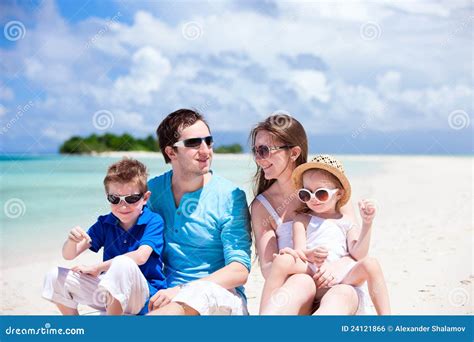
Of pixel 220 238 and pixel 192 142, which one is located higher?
pixel 192 142

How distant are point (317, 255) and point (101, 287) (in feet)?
4.13

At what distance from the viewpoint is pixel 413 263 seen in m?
7.13

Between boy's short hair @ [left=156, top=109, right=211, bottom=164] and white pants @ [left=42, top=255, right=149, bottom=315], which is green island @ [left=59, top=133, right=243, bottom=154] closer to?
boy's short hair @ [left=156, top=109, right=211, bottom=164]

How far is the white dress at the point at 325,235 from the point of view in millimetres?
3971

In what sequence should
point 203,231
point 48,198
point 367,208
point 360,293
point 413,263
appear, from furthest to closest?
point 48,198
point 413,263
point 203,231
point 360,293
point 367,208

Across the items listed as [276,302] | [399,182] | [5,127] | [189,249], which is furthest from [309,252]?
[399,182]

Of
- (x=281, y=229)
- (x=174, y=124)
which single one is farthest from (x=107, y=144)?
(x=281, y=229)

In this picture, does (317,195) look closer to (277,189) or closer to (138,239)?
(277,189)

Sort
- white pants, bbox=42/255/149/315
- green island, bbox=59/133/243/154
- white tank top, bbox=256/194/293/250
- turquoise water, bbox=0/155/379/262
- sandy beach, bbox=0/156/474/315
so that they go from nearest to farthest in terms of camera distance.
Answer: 1. white pants, bbox=42/255/149/315
2. white tank top, bbox=256/194/293/250
3. sandy beach, bbox=0/156/474/315
4. turquoise water, bbox=0/155/379/262
5. green island, bbox=59/133/243/154

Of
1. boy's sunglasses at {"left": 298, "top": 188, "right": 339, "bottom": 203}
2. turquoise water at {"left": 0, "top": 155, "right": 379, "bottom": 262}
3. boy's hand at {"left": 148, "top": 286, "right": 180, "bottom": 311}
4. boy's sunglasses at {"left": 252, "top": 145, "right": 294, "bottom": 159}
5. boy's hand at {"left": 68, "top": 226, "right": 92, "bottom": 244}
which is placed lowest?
boy's hand at {"left": 148, "top": 286, "right": 180, "bottom": 311}

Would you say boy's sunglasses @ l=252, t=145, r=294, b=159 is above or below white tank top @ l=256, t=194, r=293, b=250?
above

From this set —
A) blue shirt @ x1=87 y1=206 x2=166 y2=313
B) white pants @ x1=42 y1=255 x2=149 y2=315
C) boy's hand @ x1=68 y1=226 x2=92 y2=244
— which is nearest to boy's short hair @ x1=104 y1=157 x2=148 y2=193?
blue shirt @ x1=87 y1=206 x2=166 y2=313

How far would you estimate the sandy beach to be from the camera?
5.69 metres

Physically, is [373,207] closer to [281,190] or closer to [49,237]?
[281,190]
